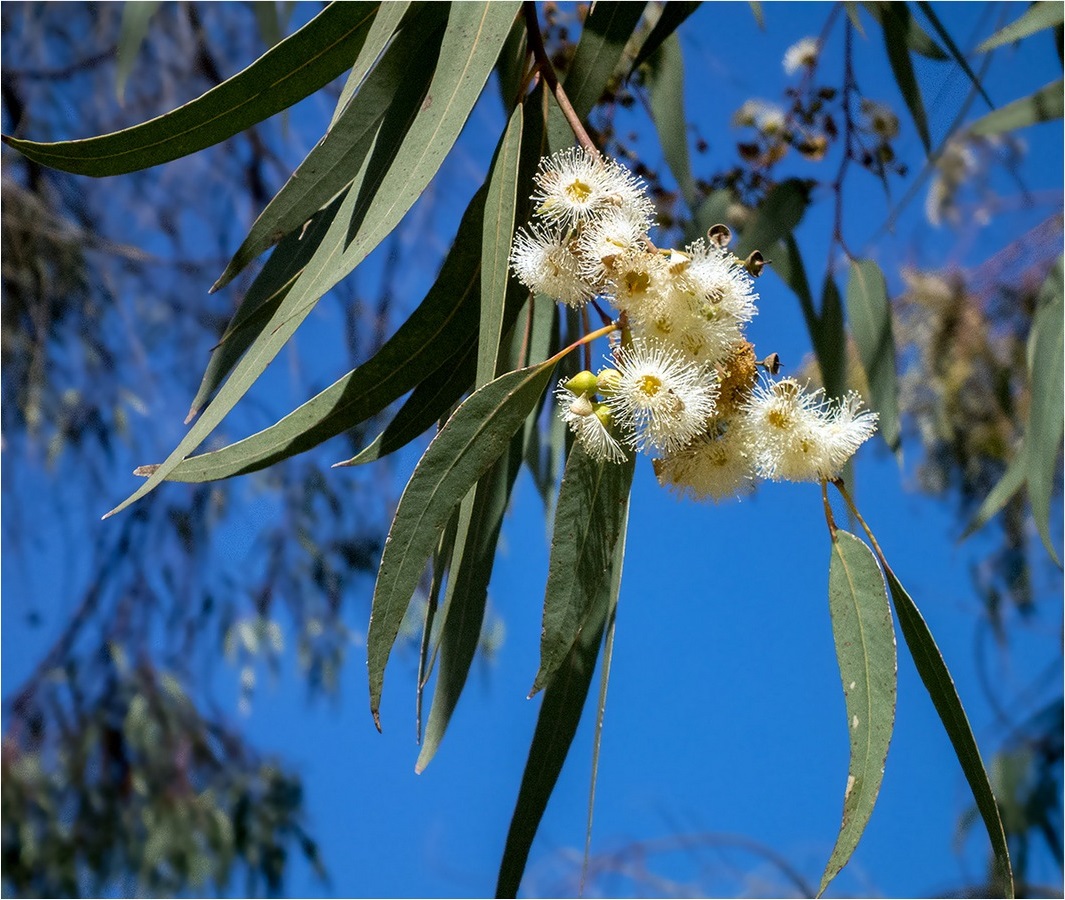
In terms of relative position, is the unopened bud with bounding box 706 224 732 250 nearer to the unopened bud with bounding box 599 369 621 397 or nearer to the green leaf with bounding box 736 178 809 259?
the unopened bud with bounding box 599 369 621 397

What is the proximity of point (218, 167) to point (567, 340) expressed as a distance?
6.18 feet

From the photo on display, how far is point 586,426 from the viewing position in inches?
27.2

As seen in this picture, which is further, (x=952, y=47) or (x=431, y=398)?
(x=952, y=47)

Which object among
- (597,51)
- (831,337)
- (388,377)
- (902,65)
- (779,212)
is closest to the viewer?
(388,377)

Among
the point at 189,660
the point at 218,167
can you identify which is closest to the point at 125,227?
the point at 218,167

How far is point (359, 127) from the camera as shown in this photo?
877 millimetres

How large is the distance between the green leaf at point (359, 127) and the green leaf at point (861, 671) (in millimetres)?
469

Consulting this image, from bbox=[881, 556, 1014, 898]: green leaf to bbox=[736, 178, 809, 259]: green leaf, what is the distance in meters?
0.74

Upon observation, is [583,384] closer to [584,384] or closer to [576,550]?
[584,384]

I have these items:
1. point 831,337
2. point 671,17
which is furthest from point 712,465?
point 831,337

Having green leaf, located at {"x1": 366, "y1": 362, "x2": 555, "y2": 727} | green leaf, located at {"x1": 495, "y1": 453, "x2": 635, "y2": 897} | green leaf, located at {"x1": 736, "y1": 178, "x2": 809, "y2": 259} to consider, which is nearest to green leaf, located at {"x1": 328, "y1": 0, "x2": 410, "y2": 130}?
green leaf, located at {"x1": 366, "y1": 362, "x2": 555, "y2": 727}

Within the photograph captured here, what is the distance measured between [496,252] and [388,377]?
0.51ft

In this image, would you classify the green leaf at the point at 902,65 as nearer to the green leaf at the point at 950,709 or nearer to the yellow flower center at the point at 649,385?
the green leaf at the point at 950,709

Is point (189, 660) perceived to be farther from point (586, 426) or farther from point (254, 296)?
point (586, 426)
